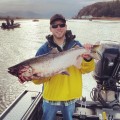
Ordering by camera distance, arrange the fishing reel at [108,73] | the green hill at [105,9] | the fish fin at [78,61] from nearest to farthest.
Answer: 1. the fish fin at [78,61]
2. the fishing reel at [108,73]
3. the green hill at [105,9]

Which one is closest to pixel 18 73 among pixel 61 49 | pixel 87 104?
pixel 61 49

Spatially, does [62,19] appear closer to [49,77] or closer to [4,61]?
[49,77]

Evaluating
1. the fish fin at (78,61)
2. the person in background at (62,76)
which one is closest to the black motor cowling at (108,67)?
the person in background at (62,76)

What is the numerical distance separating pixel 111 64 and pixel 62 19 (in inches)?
105

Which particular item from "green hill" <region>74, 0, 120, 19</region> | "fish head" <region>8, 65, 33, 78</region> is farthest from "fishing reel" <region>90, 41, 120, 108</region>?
"green hill" <region>74, 0, 120, 19</region>

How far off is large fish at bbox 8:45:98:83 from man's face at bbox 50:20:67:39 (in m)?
0.22

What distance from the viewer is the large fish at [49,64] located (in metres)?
3.27

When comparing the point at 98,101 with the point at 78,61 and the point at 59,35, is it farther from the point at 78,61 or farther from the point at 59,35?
the point at 59,35

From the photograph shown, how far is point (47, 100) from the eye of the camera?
3.67 metres

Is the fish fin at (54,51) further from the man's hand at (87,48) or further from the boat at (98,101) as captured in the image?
the boat at (98,101)

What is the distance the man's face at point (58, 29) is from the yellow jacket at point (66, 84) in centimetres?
41

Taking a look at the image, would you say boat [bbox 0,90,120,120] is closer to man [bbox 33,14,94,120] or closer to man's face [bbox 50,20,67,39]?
man [bbox 33,14,94,120]

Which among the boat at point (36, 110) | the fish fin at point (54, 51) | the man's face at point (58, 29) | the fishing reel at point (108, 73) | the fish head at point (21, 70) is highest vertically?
the man's face at point (58, 29)

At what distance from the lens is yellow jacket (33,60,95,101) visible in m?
3.56
